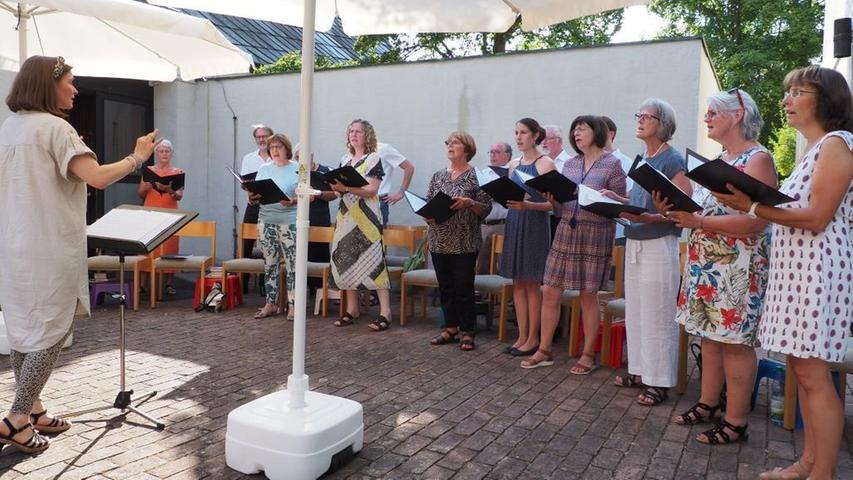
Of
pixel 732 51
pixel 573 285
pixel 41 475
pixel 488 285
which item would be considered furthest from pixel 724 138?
pixel 732 51

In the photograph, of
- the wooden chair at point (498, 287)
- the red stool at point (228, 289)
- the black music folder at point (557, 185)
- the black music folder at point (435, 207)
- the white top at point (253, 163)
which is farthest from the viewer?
the white top at point (253, 163)

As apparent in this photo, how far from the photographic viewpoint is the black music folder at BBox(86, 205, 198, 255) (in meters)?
3.62

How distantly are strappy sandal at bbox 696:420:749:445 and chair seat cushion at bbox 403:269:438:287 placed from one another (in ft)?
10.9

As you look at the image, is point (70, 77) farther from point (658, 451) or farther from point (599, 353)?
point (599, 353)

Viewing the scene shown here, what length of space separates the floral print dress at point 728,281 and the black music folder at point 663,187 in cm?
28

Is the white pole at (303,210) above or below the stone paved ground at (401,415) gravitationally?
above

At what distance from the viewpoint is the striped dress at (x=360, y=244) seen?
6.48 meters

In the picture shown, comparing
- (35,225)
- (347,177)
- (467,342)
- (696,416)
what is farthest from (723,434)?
(35,225)

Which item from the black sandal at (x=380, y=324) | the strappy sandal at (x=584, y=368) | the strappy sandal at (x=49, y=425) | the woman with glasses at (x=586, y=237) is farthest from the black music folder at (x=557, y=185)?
the strappy sandal at (x=49, y=425)

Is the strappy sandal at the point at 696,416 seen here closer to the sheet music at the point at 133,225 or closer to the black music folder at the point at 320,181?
the sheet music at the point at 133,225

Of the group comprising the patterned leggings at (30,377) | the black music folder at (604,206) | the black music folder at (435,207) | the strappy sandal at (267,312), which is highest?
the black music folder at (604,206)

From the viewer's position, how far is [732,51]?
78.9ft

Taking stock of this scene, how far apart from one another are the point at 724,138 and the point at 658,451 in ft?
5.70

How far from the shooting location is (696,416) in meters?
3.93
